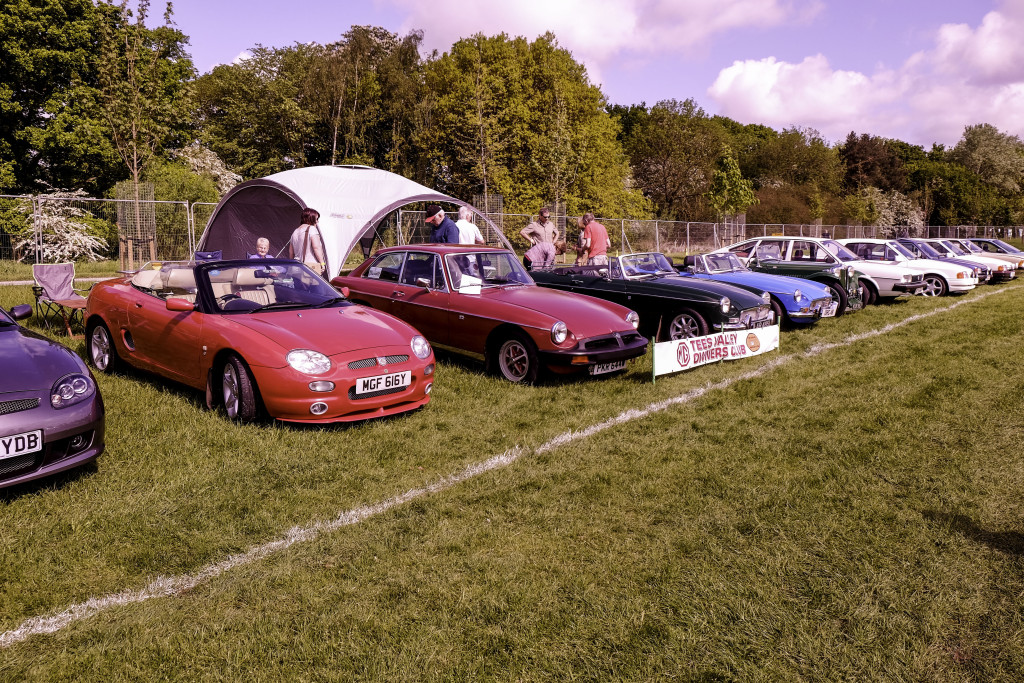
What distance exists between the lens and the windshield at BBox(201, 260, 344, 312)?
6.64m

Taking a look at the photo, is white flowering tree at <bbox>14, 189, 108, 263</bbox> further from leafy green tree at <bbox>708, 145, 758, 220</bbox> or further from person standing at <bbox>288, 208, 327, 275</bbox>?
leafy green tree at <bbox>708, 145, 758, 220</bbox>

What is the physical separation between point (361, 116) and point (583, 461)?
1681 inches

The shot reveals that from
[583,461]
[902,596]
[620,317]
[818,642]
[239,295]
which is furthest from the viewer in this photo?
[620,317]

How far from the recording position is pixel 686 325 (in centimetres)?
998

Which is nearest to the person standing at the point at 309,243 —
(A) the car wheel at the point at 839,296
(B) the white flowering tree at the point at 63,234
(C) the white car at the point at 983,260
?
(A) the car wheel at the point at 839,296

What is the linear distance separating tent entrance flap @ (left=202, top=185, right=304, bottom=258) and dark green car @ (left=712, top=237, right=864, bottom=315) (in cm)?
1010

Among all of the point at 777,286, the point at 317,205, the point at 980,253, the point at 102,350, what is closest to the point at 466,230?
the point at 317,205

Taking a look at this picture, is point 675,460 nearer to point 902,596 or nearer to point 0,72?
point 902,596

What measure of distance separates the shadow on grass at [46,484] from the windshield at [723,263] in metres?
9.66

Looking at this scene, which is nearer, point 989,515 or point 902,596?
point 902,596

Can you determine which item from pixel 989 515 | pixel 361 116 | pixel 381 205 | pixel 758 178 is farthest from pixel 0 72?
pixel 758 178

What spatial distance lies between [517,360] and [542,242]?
211 inches

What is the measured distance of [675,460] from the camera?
544 centimetres

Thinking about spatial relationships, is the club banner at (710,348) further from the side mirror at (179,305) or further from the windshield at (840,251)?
the windshield at (840,251)
